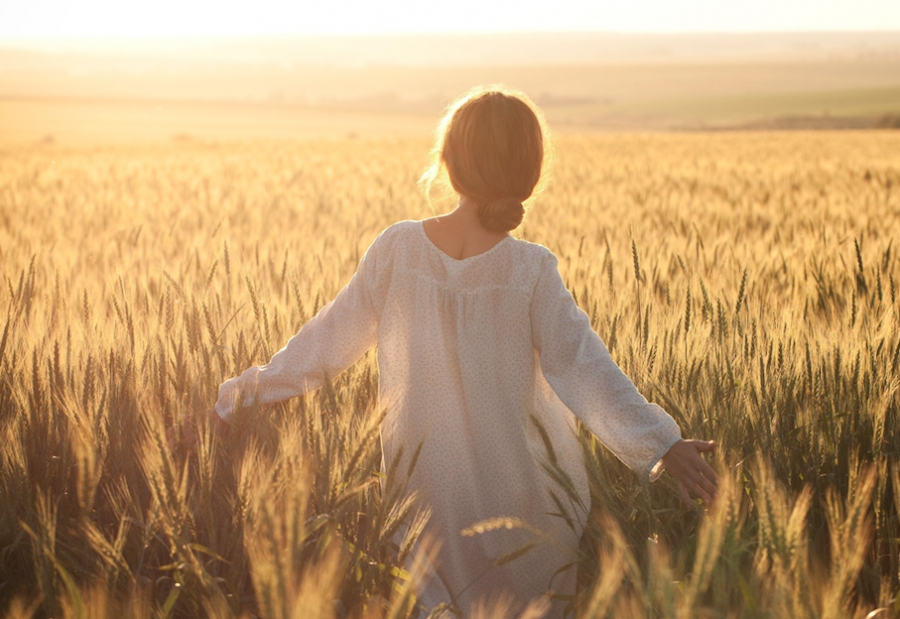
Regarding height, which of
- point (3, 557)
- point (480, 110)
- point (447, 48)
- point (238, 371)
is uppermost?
point (447, 48)

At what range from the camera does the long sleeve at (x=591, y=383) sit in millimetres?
1379

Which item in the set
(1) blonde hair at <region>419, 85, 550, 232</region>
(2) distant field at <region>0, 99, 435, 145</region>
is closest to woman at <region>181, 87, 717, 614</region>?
(1) blonde hair at <region>419, 85, 550, 232</region>

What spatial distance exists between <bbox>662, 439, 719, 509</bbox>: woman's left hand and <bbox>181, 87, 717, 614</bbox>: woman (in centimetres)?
22

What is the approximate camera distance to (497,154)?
1558 millimetres

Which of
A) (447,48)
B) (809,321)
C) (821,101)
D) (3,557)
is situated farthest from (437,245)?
(447,48)

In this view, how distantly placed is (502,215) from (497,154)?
12 centimetres

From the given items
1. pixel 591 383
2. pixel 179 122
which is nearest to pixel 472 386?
pixel 591 383

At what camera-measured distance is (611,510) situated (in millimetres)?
1362

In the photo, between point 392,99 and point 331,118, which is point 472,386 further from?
point 392,99

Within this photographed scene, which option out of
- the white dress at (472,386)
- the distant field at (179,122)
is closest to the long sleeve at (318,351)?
the white dress at (472,386)

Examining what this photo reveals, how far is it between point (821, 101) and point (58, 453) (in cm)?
5475

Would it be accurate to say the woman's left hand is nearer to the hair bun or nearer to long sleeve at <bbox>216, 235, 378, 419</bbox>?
the hair bun

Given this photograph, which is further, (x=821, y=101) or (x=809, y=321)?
(x=821, y=101)

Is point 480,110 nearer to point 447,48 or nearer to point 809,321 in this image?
point 809,321
